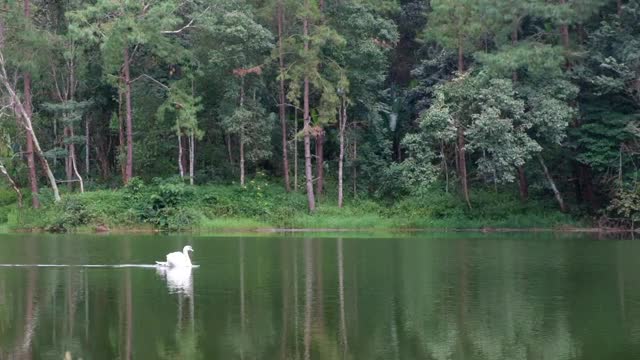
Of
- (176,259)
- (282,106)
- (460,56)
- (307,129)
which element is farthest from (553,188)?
(176,259)

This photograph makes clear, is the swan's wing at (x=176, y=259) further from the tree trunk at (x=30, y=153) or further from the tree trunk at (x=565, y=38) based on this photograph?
the tree trunk at (x=565, y=38)

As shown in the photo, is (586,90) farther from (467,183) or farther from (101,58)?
(101,58)

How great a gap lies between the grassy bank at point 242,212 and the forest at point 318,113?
0.09 meters

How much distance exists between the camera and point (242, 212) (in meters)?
40.1

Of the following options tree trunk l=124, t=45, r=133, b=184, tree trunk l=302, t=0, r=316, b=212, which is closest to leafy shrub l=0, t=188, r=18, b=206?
tree trunk l=124, t=45, r=133, b=184

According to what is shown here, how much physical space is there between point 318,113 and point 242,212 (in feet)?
17.5

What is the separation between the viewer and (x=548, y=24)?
38.7 m

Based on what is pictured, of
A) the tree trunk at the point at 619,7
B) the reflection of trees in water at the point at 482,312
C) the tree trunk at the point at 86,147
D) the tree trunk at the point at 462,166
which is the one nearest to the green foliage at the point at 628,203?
the tree trunk at the point at 462,166

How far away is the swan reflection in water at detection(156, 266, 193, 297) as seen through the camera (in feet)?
63.1

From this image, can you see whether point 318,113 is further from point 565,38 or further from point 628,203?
point 628,203

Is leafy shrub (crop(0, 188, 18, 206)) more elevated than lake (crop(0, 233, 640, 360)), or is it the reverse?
leafy shrub (crop(0, 188, 18, 206))

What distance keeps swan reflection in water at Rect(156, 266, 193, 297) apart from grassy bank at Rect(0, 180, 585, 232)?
1531 centimetres

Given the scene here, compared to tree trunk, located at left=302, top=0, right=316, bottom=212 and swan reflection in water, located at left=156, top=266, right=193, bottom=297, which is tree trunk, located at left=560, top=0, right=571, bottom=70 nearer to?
tree trunk, located at left=302, top=0, right=316, bottom=212

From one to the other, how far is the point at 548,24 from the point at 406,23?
375 inches
